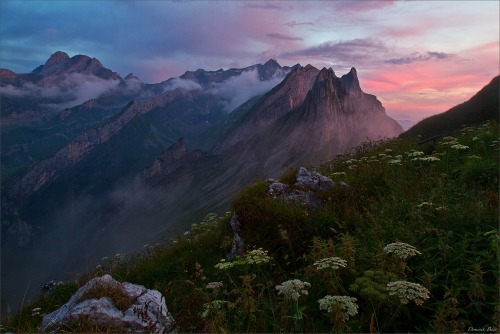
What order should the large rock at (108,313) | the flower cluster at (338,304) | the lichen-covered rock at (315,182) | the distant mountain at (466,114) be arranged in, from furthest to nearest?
the distant mountain at (466,114), the lichen-covered rock at (315,182), the large rock at (108,313), the flower cluster at (338,304)

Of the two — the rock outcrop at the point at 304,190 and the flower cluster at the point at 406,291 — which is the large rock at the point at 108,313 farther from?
the rock outcrop at the point at 304,190

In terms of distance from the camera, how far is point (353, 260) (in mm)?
5430

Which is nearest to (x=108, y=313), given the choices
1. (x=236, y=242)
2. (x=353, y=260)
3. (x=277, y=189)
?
(x=353, y=260)

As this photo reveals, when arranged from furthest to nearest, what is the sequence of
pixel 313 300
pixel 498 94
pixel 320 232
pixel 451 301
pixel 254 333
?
pixel 498 94 → pixel 320 232 → pixel 313 300 → pixel 254 333 → pixel 451 301

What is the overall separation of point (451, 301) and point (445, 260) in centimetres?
161

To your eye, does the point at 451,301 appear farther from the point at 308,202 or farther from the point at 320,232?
the point at 308,202

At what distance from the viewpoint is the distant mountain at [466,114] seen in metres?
33.9

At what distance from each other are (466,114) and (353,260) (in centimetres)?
3802

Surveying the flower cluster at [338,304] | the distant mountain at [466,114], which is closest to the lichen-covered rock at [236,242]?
the flower cluster at [338,304]

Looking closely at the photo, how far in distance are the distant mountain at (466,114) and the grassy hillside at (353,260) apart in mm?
22104

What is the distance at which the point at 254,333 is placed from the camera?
14.8ft

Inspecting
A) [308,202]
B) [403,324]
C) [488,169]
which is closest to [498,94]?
[488,169]

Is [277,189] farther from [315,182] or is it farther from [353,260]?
[353,260]

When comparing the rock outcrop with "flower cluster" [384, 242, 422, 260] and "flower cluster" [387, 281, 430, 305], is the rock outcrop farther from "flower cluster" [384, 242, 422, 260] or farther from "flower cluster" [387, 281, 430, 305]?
"flower cluster" [387, 281, 430, 305]
